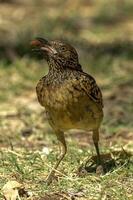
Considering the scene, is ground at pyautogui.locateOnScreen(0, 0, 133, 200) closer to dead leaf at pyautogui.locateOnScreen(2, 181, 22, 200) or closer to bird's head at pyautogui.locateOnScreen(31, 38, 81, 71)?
dead leaf at pyautogui.locateOnScreen(2, 181, 22, 200)

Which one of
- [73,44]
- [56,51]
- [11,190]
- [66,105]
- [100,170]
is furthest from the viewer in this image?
[73,44]

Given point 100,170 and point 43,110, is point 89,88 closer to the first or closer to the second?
point 100,170

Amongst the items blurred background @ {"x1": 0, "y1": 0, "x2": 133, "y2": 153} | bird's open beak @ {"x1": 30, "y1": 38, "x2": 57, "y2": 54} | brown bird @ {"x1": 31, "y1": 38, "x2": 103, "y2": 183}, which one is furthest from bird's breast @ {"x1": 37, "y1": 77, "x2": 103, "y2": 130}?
blurred background @ {"x1": 0, "y1": 0, "x2": 133, "y2": 153}

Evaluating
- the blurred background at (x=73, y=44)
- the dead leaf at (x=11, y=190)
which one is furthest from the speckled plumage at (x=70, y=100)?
the blurred background at (x=73, y=44)

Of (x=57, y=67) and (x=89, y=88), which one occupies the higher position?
(x=57, y=67)

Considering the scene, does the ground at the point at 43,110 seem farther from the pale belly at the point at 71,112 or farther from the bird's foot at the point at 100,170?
the pale belly at the point at 71,112

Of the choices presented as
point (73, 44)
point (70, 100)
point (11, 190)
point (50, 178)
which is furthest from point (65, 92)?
point (73, 44)

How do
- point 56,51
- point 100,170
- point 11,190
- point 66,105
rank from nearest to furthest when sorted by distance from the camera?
point 11,190 < point 66,105 < point 56,51 < point 100,170
